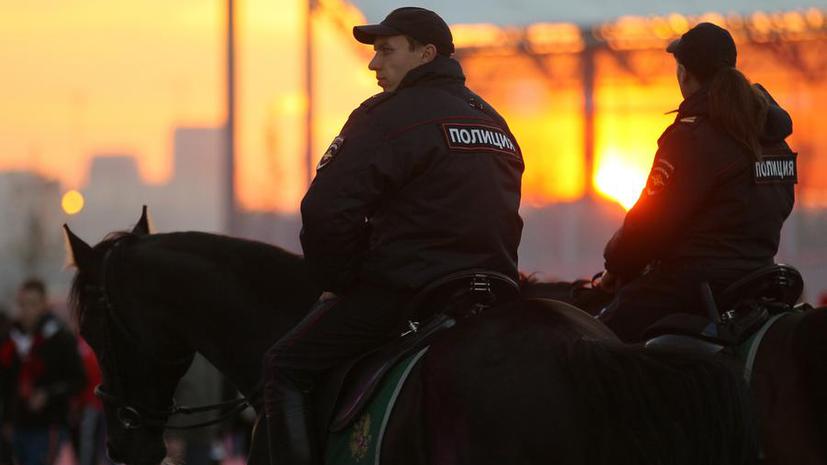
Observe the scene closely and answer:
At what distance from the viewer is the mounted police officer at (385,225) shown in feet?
19.0

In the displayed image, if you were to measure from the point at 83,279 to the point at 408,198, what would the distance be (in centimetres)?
198

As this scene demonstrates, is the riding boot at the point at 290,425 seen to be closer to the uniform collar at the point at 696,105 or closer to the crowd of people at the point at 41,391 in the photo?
the uniform collar at the point at 696,105

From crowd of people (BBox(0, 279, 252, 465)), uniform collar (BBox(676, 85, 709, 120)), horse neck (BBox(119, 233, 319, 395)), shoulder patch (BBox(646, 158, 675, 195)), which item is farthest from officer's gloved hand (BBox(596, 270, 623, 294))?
crowd of people (BBox(0, 279, 252, 465))

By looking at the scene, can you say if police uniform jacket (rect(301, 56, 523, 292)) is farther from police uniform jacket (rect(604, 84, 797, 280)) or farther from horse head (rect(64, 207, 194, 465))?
horse head (rect(64, 207, 194, 465))

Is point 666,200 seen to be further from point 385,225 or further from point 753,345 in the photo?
A: point 385,225

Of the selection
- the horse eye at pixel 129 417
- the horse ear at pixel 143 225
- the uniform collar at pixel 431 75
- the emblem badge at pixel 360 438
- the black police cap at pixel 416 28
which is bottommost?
the horse eye at pixel 129 417

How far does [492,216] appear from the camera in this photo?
5.86 metres

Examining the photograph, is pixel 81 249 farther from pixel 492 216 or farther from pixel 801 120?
pixel 801 120

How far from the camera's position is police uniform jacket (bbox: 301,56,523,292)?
578cm

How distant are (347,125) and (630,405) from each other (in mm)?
1565

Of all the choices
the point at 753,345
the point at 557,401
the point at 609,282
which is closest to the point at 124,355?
the point at 609,282

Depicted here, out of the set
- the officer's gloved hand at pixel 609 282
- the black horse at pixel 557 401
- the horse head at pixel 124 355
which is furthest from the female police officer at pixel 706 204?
the horse head at pixel 124 355

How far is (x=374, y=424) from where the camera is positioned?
557cm

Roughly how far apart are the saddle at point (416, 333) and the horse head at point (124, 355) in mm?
1400
